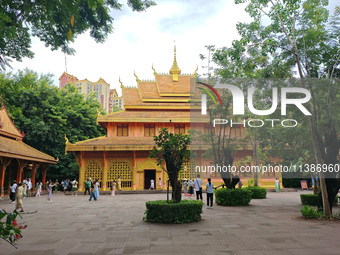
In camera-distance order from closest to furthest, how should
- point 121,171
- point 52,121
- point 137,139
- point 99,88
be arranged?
point 121,171, point 137,139, point 52,121, point 99,88

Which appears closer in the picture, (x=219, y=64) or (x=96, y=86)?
(x=219, y=64)

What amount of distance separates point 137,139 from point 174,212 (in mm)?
17741

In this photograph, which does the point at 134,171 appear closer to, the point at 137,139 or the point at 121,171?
the point at 121,171

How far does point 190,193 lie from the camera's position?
1900 centimetres

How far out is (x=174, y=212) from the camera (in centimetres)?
824

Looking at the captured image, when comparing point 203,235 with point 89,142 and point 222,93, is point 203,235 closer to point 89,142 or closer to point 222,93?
point 222,93

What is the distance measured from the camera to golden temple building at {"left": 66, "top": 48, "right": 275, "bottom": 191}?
2411cm

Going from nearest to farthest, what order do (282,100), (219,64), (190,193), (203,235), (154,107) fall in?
1. (203,235)
2. (282,100)
3. (219,64)
4. (190,193)
5. (154,107)

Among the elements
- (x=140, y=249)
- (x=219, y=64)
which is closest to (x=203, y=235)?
(x=140, y=249)

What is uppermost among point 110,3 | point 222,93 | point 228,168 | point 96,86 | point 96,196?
point 96,86

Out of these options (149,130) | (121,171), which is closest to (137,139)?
(149,130)

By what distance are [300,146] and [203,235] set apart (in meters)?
9.48

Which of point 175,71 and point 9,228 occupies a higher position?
point 175,71

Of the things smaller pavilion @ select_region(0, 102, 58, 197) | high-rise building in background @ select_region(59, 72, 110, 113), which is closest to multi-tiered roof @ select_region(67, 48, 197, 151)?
smaller pavilion @ select_region(0, 102, 58, 197)
